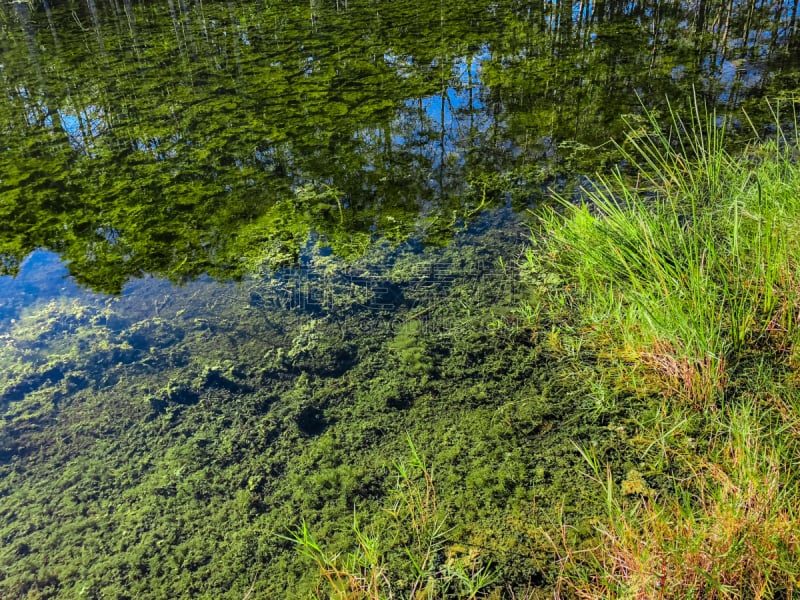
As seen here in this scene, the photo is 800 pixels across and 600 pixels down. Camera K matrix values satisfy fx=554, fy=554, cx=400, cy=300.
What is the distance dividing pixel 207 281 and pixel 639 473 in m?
1.76

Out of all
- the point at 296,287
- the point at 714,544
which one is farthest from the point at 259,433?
the point at 714,544

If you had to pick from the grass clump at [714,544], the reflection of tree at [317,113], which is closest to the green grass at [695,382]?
the grass clump at [714,544]

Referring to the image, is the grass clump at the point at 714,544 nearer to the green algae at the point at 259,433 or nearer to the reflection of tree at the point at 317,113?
the green algae at the point at 259,433

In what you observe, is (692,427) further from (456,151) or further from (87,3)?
(87,3)

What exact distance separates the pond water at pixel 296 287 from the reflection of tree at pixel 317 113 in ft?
0.07

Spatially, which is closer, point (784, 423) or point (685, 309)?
point (784, 423)

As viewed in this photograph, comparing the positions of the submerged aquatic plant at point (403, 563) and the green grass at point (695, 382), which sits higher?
the green grass at point (695, 382)

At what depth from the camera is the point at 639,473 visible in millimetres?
1412

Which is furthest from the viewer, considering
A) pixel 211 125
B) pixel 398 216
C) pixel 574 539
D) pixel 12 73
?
pixel 12 73

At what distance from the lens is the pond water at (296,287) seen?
1451 mm

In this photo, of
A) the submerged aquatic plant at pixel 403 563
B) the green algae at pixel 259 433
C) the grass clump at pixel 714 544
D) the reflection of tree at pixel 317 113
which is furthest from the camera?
the reflection of tree at pixel 317 113

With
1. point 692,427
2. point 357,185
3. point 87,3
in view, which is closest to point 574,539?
point 692,427

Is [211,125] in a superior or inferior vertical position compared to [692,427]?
superior

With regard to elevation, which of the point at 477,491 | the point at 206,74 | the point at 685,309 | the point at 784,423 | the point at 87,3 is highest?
the point at 87,3
